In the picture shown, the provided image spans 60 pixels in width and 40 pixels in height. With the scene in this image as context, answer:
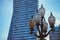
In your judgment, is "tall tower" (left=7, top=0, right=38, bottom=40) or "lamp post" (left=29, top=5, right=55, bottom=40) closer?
"lamp post" (left=29, top=5, right=55, bottom=40)

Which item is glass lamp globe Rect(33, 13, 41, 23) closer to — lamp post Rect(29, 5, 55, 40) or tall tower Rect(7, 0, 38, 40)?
lamp post Rect(29, 5, 55, 40)

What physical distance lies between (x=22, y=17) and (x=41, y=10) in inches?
543

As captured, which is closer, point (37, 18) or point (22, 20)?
point (37, 18)

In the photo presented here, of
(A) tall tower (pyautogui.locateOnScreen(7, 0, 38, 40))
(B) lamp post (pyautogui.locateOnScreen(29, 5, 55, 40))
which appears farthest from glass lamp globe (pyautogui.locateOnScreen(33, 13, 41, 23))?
(A) tall tower (pyautogui.locateOnScreen(7, 0, 38, 40))

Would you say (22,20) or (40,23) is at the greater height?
(40,23)

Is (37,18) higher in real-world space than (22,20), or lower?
higher

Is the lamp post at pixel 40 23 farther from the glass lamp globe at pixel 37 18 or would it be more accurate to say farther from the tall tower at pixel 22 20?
the tall tower at pixel 22 20

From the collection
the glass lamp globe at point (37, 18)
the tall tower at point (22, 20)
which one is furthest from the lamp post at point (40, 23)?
the tall tower at point (22, 20)

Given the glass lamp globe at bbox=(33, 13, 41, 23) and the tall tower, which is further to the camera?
the tall tower

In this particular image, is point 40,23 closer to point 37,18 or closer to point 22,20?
point 37,18

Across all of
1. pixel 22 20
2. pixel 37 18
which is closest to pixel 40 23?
pixel 37 18

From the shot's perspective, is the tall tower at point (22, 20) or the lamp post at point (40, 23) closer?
the lamp post at point (40, 23)

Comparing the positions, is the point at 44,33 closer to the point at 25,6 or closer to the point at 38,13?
the point at 38,13

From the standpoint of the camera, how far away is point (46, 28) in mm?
3967
